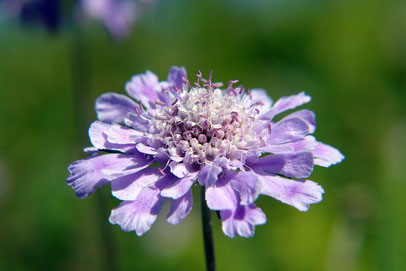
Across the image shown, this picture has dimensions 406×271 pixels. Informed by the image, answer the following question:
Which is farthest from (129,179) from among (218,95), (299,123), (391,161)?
→ (391,161)

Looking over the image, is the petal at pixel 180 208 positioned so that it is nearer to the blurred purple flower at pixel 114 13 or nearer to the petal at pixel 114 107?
the petal at pixel 114 107

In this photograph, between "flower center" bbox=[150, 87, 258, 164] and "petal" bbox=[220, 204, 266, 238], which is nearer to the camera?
"petal" bbox=[220, 204, 266, 238]

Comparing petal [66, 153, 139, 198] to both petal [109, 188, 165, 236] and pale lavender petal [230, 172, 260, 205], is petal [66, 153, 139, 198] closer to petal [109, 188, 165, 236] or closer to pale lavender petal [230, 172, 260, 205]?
petal [109, 188, 165, 236]

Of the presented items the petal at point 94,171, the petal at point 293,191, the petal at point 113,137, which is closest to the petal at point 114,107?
the petal at point 113,137

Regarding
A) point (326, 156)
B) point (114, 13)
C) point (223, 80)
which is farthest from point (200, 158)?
point (223, 80)

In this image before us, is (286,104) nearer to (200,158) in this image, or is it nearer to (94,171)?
(200,158)

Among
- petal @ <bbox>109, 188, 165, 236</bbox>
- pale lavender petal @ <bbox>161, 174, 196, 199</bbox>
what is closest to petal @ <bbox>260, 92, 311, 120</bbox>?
pale lavender petal @ <bbox>161, 174, 196, 199</bbox>
